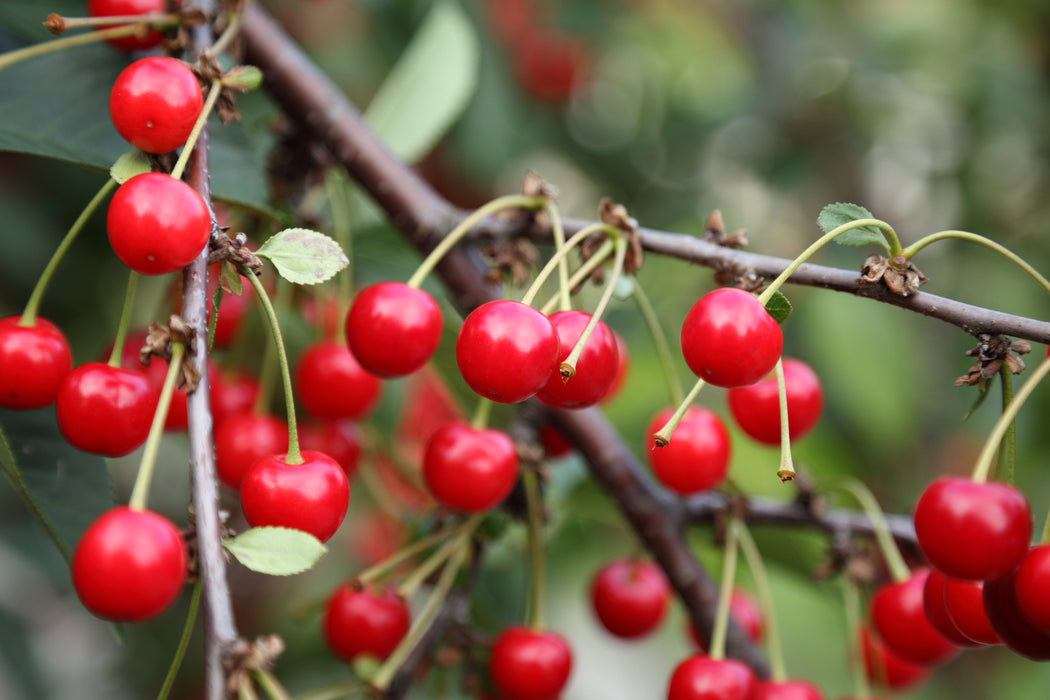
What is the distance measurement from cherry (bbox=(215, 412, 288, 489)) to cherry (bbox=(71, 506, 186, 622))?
42 cm

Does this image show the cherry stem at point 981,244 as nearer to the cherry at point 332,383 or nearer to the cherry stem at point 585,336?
the cherry stem at point 585,336

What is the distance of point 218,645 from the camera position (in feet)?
1.83

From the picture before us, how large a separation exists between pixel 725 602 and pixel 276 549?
1.76ft

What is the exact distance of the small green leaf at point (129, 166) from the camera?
669mm

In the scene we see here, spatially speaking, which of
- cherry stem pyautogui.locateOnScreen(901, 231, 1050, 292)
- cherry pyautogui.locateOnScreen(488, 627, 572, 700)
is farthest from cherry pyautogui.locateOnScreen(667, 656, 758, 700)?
cherry stem pyautogui.locateOnScreen(901, 231, 1050, 292)

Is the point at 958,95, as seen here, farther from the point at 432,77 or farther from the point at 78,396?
the point at 78,396

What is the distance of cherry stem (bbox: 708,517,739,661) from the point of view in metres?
0.89

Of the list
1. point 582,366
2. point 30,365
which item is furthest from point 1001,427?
point 30,365

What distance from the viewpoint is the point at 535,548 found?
1.03m

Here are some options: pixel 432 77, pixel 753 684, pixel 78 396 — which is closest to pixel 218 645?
pixel 78 396

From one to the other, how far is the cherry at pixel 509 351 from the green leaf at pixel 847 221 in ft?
0.80

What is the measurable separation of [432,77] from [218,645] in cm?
101

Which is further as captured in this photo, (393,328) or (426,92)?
(426,92)

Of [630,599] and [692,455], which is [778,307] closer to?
[692,455]
